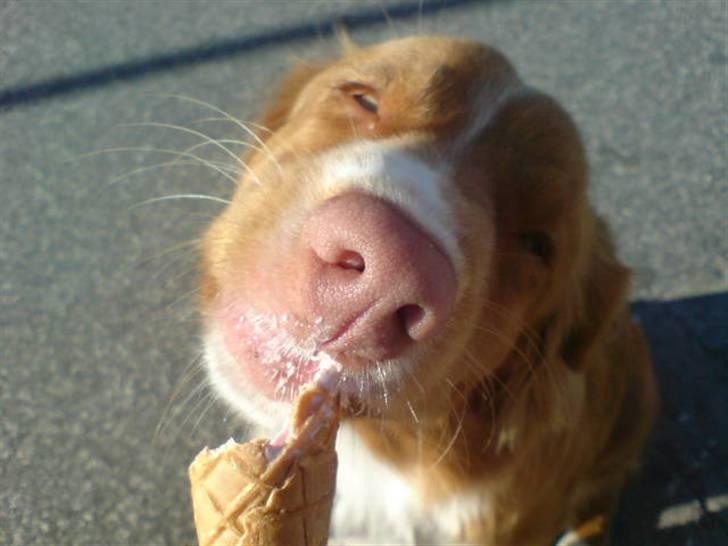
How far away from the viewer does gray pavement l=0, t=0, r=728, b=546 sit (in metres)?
2.86

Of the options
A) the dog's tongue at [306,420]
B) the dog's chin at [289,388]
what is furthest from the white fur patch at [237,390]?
the dog's tongue at [306,420]

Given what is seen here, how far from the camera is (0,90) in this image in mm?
3910

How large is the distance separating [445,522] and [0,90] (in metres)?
2.98

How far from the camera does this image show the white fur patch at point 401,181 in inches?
60.8

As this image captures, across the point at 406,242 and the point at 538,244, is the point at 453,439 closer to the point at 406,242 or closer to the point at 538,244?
the point at 538,244

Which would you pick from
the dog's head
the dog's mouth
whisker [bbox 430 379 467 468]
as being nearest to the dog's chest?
whisker [bbox 430 379 467 468]

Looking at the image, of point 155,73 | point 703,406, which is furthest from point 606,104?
point 155,73

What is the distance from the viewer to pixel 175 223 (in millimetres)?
3469

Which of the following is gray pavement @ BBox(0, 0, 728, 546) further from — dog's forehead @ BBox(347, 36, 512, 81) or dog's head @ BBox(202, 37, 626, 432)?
dog's forehead @ BBox(347, 36, 512, 81)

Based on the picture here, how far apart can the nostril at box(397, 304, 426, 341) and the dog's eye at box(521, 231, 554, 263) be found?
0.66 m

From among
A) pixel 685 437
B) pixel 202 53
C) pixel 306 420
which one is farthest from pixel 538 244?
pixel 202 53

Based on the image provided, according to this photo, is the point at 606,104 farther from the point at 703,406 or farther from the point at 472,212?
the point at 472,212

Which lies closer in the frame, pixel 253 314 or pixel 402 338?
pixel 402 338

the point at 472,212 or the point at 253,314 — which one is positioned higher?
the point at 472,212
